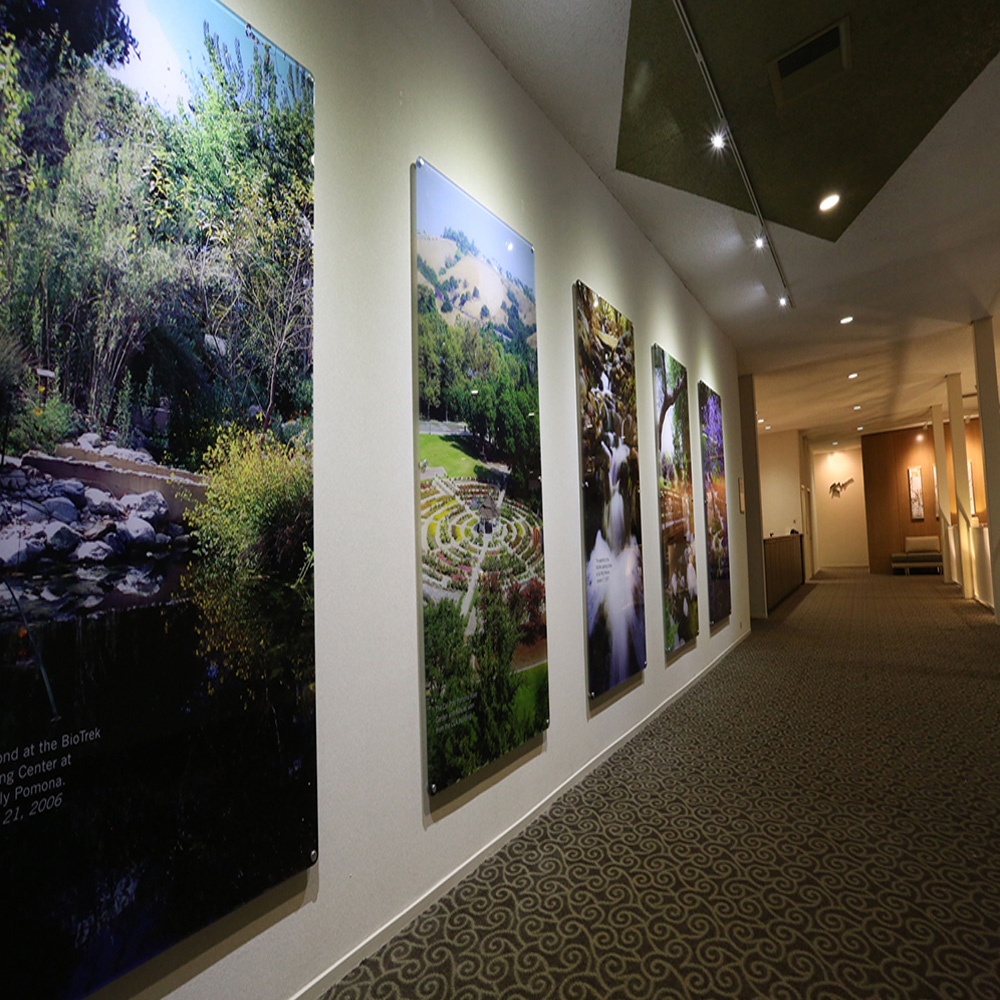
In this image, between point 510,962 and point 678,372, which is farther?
point 678,372

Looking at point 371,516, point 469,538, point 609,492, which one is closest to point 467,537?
point 469,538

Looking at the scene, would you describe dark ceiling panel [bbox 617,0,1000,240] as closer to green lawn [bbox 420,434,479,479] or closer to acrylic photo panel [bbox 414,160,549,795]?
acrylic photo panel [bbox 414,160,549,795]

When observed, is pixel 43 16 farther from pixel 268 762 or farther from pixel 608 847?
pixel 608 847

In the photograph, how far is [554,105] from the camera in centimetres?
331

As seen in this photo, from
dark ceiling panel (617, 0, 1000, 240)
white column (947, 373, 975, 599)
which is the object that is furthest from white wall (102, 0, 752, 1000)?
white column (947, 373, 975, 599)

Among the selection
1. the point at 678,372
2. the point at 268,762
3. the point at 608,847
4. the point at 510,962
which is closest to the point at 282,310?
the point at 268,762

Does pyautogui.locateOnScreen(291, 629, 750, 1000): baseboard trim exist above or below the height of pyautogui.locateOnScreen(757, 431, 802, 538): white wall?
below

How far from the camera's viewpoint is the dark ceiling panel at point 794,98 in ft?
9.36

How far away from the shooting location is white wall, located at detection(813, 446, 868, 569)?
1861 cm

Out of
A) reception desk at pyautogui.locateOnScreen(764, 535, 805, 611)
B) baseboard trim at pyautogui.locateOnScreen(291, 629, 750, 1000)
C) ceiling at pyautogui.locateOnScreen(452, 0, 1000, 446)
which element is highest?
ceiling at pyautogui.locateOnScreen(452, 0, 1000, 446)

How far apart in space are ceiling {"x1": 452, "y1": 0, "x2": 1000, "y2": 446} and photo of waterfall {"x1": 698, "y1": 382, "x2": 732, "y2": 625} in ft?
3.84

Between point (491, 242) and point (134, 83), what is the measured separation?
5.12 feet

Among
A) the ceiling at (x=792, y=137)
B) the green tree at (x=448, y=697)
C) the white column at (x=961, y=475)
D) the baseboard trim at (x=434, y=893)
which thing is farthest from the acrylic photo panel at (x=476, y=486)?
the white column at (x=961, y=475)

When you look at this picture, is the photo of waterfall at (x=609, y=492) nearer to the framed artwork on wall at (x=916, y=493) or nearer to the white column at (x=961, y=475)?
the white column at (x=961, y=475)
